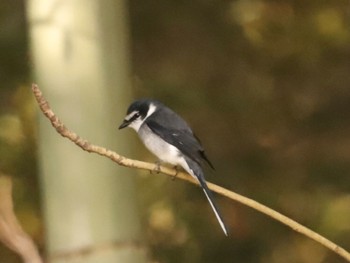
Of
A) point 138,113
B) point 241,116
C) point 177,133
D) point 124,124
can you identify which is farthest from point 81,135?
point 241,116

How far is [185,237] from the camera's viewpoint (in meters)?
1.98

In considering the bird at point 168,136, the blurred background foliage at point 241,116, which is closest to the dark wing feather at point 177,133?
the bird at point 168,136

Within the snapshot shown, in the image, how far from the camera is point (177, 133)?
1.46 m

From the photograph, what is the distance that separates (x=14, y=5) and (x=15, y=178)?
1.22ft

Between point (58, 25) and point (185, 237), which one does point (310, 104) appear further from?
point (58, 25)

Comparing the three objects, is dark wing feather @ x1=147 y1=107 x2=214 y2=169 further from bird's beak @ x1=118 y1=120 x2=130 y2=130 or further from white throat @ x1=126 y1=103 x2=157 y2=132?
bird's beak @ x1=118 y1=120 x2=130 y2=130

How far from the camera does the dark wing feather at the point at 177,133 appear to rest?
4.64 ft

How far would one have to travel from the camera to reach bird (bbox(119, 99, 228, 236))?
141 cm

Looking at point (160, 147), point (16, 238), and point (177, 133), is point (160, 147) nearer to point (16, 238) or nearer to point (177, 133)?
point (177, 133)

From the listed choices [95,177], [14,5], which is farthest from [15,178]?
[95,177]

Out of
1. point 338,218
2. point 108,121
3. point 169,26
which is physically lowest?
point 338,218

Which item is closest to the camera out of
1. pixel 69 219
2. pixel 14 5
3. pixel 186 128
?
pixel 69 219

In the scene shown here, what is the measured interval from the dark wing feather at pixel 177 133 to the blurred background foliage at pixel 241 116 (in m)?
0.37

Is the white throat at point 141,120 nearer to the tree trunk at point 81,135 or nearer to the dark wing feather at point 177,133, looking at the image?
the dark wing feather at point 177,133
